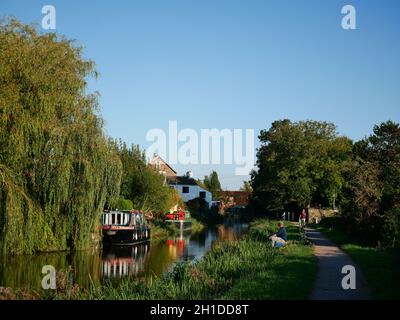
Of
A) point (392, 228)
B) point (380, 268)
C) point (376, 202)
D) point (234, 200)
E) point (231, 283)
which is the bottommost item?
point (231, 283)

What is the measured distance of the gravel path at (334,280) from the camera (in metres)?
10.7

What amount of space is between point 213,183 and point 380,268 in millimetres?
102947

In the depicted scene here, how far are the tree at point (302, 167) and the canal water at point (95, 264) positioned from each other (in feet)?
76.6

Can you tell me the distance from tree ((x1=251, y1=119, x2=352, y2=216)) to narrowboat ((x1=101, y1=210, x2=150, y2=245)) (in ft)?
74.9

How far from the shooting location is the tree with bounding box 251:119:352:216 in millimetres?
53312

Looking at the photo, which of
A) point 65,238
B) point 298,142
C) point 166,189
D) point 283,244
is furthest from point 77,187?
point 298,142

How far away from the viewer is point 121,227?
32.4 metres

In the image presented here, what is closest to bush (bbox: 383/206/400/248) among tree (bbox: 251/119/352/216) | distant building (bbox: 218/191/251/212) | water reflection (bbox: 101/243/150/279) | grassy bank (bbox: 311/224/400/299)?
grassy bank (bbox: 311/224/400/299)

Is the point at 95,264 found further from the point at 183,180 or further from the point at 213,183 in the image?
the point at 213,183

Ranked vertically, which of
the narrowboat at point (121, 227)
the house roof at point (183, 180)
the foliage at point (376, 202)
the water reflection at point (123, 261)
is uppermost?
the house roof at point (183, 180)

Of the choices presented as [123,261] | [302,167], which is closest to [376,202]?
[123,261]

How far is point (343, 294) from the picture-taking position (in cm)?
1094

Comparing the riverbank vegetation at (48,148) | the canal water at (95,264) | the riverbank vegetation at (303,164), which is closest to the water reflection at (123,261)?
the canal water at (95,264)

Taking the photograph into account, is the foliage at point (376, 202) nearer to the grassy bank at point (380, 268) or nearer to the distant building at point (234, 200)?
the grassy bank at point (380, 268)
